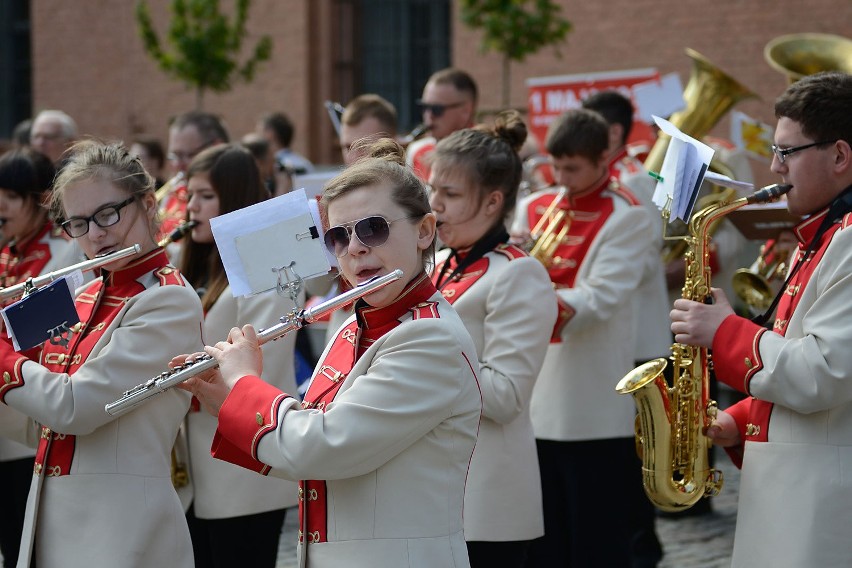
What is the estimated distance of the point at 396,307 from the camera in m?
2.80

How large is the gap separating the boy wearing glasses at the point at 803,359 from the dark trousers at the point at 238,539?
175 cm

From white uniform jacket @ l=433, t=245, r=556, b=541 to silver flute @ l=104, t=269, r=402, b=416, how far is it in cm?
113

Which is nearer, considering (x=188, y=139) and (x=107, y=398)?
(x=107, y=398)

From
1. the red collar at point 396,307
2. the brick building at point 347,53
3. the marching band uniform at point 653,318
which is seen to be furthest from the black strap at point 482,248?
the brick building at point 347,53

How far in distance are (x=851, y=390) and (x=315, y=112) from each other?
41.1ft

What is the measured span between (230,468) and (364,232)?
69.8 inches

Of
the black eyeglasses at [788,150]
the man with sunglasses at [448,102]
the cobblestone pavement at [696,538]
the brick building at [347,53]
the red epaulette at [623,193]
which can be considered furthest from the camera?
the brick building at [347,53]

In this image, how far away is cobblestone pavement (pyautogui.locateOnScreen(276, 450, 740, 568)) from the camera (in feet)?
19.5

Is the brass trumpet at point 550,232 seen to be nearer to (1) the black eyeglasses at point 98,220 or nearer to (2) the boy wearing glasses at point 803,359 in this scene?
(2) the boy wearing glasses at point 803,359

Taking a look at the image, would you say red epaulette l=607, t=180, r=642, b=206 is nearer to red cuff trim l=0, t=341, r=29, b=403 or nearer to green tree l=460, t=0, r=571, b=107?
red cuff trim l=0, t=341, r=29, b=403

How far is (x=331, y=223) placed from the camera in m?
2.83

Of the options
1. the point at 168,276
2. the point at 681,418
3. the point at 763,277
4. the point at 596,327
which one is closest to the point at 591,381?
the point at 596,327

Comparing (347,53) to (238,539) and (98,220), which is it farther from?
(98,220)

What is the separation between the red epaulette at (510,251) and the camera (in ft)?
13.0
